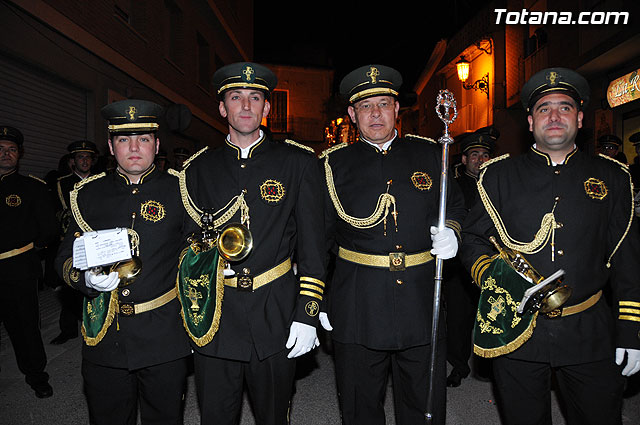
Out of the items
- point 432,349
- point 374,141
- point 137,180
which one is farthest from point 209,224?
point 432,349

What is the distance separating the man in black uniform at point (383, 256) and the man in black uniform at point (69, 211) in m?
4.61

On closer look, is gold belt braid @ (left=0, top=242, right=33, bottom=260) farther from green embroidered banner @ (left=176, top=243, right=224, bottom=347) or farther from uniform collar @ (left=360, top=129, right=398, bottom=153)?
uniform collar @ (left=360, top=129, right=398, bottom=153)

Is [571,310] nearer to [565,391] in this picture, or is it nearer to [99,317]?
[565,391]

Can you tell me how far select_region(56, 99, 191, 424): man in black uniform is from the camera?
8.89ft

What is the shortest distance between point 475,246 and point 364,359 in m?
1.03

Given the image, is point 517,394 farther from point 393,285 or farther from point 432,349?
point 393,285

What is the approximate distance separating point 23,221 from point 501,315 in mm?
4654

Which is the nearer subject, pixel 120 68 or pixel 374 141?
pixel 374 141

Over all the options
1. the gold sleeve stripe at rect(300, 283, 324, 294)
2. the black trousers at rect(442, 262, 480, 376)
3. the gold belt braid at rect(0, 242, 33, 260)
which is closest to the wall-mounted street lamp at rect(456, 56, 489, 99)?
the black trousers at rect(442, 262, 480, 376)

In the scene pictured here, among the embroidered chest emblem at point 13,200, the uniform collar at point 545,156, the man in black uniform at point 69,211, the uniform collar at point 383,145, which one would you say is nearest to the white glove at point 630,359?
the uniform collar at point 545,156

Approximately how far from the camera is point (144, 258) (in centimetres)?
281

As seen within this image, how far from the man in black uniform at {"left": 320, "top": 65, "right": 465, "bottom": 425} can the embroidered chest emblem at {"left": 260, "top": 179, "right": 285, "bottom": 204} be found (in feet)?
1.50

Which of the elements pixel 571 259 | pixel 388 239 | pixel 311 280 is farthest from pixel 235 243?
pixel 571 259

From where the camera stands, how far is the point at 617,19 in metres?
9.77
